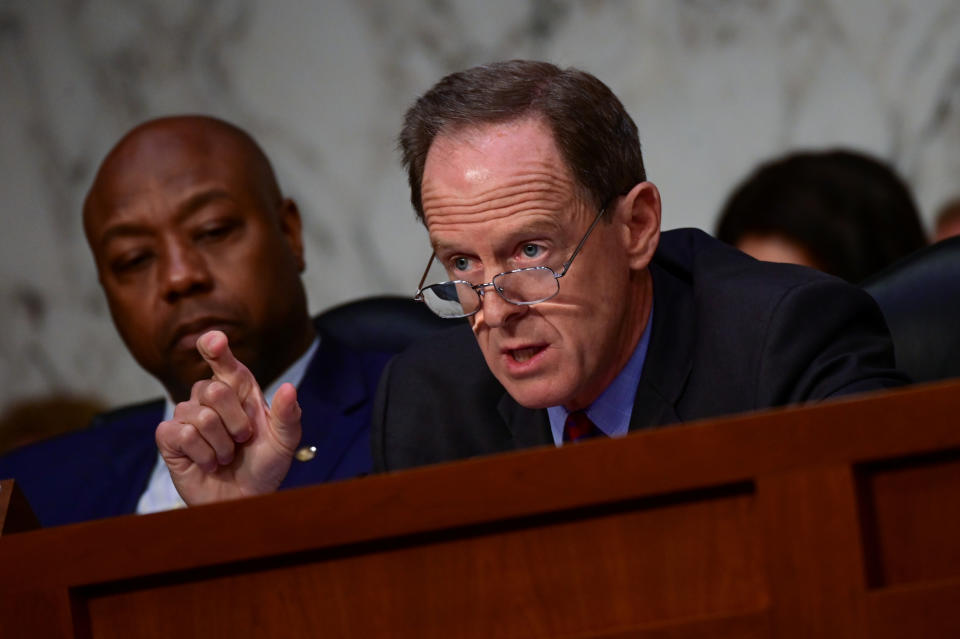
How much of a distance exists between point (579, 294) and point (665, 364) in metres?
0.15

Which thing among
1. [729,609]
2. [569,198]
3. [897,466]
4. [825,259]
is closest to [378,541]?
[729,609]

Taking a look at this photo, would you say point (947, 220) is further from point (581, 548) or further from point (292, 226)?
point (581, 548)

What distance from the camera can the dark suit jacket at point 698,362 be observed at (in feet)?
5.12

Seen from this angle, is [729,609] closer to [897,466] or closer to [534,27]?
[897,466]

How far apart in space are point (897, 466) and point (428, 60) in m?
2.46

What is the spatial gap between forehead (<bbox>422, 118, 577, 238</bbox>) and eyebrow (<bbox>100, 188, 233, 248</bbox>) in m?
0.86

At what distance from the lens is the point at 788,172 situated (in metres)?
3.08

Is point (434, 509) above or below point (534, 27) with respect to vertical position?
below

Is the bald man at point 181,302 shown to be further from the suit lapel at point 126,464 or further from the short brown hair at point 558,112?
the short brown hair at point 558,112

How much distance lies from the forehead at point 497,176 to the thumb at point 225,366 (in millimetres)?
287

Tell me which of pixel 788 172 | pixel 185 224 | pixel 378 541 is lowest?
pixel 378 541

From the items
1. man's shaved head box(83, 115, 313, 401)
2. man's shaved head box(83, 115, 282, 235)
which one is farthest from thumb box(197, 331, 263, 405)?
man's shaved head box(83, 115, 282, 235)

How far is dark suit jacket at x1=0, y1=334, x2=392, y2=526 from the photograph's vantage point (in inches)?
88.1

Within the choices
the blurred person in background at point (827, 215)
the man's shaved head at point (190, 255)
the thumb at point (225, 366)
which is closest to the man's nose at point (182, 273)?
the man's shaved head at point (190, 255)
